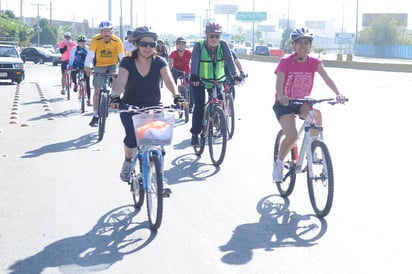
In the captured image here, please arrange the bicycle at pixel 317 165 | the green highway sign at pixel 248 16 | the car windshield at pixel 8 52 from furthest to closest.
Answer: the green highway sign at pixel 248 16, the car windshield at pixel 8 52, the bicycle at pixel 317 165

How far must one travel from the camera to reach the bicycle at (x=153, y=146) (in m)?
6.11

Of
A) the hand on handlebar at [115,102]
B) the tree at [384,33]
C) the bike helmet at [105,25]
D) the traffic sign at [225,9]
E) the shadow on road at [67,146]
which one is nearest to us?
the hand on handlebar at [115,102]

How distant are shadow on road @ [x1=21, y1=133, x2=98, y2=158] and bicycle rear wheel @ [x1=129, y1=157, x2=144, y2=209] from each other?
3816mm

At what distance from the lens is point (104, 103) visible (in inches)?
480

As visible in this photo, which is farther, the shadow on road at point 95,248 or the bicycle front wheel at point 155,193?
the bicycle front wheel at point 155,193

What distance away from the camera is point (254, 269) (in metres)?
5.29

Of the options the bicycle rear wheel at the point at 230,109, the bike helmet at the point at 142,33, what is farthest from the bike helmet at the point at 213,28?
the bike helmet at the point at 142,33

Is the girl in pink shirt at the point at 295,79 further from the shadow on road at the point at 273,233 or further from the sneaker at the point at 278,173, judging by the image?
the shadow on road at the point at 273,233

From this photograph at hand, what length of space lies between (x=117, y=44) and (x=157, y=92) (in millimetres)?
6382

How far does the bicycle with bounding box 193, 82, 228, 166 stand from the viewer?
9.53m

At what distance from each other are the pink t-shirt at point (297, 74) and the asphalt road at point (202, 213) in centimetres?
116

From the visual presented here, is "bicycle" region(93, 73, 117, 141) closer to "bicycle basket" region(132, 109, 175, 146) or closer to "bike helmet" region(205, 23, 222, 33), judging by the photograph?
"bike helmet" region(205, 23, 222, 33)

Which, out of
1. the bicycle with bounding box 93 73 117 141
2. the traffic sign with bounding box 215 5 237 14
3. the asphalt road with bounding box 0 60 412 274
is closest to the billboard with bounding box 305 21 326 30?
the traffic sign with bounding box 215 5 237 14

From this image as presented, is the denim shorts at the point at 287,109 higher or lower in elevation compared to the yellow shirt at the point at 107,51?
lower
